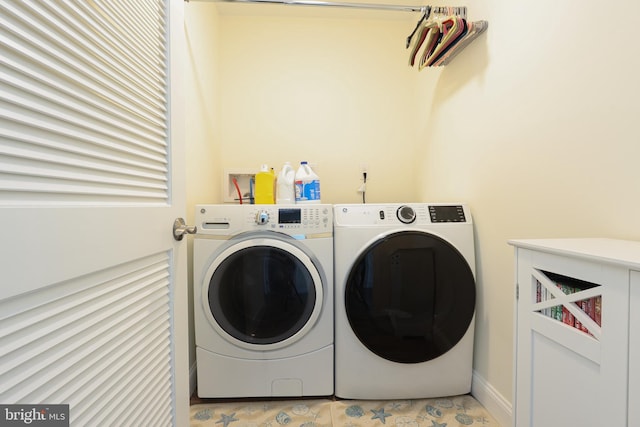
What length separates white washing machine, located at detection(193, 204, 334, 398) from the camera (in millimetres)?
1310

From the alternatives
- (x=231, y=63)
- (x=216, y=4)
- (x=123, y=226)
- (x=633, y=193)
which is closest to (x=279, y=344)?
(x=123, y=226)

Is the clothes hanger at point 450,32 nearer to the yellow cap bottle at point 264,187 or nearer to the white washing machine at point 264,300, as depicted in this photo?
the white washing machine at point 264,300

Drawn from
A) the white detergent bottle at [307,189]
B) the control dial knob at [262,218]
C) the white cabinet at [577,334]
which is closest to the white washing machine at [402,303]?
the white detergent bottle at [307,189]

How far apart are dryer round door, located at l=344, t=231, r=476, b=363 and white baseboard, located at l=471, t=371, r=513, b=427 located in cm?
26

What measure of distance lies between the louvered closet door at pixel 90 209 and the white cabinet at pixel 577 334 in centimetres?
101

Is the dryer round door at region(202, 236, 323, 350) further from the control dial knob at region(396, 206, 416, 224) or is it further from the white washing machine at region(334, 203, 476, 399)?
the control dial knob at region(396, 206, 416, 224)

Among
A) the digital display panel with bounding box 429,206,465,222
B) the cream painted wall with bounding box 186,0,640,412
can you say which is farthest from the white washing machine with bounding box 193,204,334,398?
the digital display panel with bounding box 429,206,465,222

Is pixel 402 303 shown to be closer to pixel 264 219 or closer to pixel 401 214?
pixel 401 214

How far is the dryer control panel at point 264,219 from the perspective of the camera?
52.2 inches

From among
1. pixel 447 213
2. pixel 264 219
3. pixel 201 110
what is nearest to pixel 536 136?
pixel 447 213

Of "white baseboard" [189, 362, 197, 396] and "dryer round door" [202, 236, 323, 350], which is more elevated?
"dryer round door" [202, 236, 323, 350]

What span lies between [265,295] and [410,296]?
2.26 feet

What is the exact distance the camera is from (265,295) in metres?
1.32

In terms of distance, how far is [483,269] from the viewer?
1352mm
